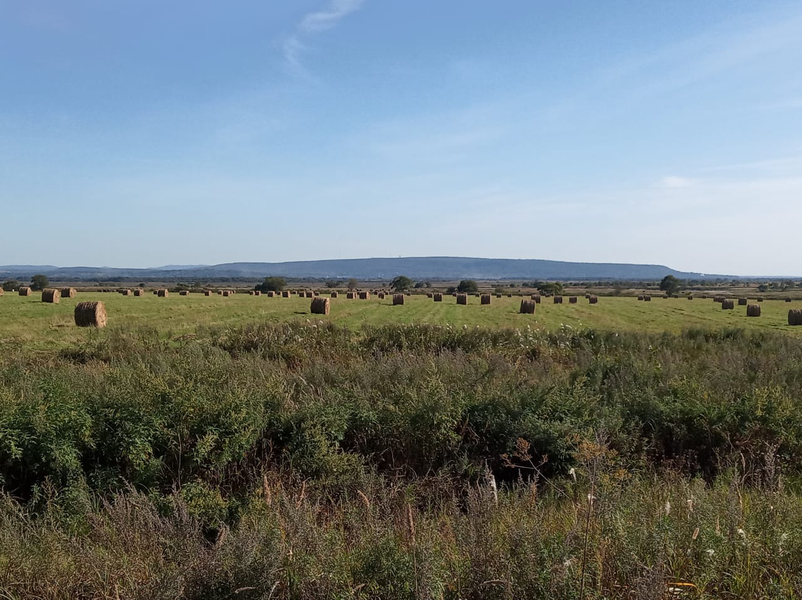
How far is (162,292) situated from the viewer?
5972 cm

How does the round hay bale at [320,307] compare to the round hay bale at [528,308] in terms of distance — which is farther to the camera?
the round hay bale at [528,308]

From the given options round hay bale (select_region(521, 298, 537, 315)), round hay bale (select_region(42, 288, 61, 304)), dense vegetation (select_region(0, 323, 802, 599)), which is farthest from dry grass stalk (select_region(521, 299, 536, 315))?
round hay bale (select_region(42, 288, 61, 304))

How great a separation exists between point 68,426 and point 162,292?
5715 cm

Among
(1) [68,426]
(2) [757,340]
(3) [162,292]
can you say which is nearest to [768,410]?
(1) [68,426]

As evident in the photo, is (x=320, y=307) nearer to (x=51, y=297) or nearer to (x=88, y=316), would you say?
(x=88, y=316)

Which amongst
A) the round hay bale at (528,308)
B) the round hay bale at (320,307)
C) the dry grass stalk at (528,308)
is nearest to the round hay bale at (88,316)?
the round hay bale at (320,307)

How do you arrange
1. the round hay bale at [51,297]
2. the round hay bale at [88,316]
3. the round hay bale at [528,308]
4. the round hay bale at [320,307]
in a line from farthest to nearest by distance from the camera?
the round hay bale at [51,297], the round hay bale at [528,308], the round hay bale at [320,307], the round hay bale at [88,316]

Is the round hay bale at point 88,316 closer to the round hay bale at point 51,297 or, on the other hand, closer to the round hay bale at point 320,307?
the round hay bale at point 320,307

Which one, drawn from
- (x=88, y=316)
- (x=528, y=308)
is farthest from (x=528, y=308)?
(x=88, y=316)

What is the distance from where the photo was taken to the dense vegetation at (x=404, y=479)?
3.80m

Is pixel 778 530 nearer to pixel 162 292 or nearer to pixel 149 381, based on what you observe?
pixel 149 381

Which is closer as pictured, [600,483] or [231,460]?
[600,483]

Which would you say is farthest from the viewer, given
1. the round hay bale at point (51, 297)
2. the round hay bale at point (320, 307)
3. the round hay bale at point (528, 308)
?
the round hay bale at point (51, 297)

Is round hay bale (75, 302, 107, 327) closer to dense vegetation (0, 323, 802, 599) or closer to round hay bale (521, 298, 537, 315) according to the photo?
dense vegetation (0, 323, 802, 599)
